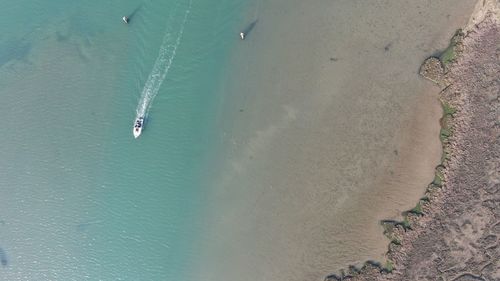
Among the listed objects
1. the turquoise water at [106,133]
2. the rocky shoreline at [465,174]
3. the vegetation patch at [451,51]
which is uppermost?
the vegetation patch at [451,51]

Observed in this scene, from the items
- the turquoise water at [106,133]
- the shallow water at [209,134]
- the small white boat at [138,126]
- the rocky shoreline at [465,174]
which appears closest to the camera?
the rocky shoreline at [465,174]

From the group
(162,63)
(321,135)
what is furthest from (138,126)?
(321,135)

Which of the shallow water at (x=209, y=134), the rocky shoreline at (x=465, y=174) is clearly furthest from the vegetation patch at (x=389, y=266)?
the shallow water at (x=209, y=134)

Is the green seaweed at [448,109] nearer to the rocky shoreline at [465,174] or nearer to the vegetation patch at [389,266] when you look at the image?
the rocky shoreline at [465,174]

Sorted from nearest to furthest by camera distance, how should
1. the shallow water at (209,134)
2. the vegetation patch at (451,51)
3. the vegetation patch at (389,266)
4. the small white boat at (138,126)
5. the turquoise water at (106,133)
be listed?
the vegetation patch at (451,51) → the vegetation patch at (389,266) → the shallow water at (209,134) → the small white boat at (138,126) → the turquoise water at (106,133)

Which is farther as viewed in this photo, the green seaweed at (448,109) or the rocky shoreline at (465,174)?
the green seaweed at (448,109)
